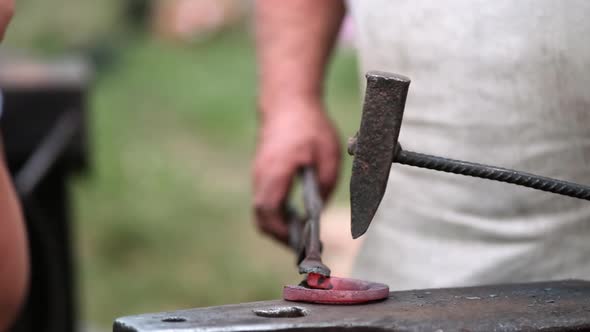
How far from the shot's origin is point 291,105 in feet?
5.33

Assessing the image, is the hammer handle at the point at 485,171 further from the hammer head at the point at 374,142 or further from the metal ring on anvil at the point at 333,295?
the metal ring on anvil at the point at 333,295

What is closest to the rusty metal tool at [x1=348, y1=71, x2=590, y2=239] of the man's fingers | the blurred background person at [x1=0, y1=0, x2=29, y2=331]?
the blurred background person at [x1=0, y1=0, x2=29, y2=331]

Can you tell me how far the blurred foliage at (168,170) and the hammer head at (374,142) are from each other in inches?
83.9

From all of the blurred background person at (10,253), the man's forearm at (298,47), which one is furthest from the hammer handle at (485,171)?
the man's forearm at (298,47)

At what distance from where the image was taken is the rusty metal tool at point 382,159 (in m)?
0.89

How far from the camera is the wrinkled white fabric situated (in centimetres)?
112

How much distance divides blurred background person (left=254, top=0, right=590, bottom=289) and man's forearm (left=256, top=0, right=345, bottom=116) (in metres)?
0.29

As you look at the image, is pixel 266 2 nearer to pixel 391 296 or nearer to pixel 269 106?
pixel 269 106

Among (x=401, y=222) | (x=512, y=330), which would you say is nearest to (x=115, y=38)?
(x=401, y=222)

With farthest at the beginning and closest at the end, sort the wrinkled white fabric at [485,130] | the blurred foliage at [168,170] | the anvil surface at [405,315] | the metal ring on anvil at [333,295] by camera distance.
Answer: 1. the blurred foliage at [168,170]
2. the wrinkled white fabric at [485,130]
3. the metal ring on anvil at [333,295]
4. the anvil surface at [405,315]

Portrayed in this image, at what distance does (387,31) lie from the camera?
126 centimetres

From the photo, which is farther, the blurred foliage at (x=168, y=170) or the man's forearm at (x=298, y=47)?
the blurred foliage at (x=168, y=170)

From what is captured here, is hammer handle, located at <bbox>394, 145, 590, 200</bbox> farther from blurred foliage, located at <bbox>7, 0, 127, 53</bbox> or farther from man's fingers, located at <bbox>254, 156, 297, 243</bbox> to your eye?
blurred foliage, located at <bbox>7, 0, 127, 53</bbox>

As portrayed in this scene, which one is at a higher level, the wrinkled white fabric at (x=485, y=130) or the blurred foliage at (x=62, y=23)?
the blurred foliage at (x=62, y=23)
